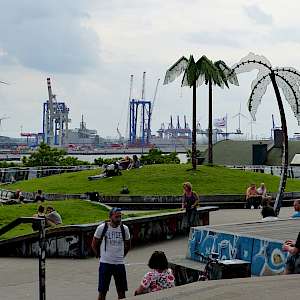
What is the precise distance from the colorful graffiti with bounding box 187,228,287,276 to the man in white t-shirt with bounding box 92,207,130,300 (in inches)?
67.5

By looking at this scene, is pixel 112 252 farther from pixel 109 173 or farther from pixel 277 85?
pixel 109 173

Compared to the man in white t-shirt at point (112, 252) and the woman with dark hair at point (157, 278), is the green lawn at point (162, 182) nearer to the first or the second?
the man in white t-shirt at point (112, 252)

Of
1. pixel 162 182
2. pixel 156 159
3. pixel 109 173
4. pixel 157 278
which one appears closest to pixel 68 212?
pixel 157 278

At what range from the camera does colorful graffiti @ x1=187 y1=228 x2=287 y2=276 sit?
9.93 metres

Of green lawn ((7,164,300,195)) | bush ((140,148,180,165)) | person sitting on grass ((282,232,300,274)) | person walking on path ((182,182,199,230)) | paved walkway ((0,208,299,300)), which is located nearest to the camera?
person sitting on grass ((282,232,300,274))

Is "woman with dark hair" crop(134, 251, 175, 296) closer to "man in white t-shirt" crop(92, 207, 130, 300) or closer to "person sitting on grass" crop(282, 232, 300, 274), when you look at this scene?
"man in white t-shirt" crop(92, 207, 130, 300)

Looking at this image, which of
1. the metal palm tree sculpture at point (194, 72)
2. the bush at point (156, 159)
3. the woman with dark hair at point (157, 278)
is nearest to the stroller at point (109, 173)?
the metal palm tree sculpture at point (194, 72)

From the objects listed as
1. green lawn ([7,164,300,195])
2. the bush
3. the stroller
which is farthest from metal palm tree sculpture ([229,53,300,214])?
the bush

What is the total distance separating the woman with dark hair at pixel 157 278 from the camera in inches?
305

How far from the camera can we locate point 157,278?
779 centimetres

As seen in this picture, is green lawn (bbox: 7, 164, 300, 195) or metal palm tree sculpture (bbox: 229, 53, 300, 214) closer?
metal palm tree sculpture (bbox: 229, 53, 300, 214)

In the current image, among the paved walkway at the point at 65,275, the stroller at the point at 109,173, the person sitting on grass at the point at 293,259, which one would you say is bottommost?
the paved walkway at the point at 65,275

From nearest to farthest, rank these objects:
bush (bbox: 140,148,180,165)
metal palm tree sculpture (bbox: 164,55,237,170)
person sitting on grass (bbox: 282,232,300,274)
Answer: person sitting on grass (bbox: 282,232,300,274) < metal palm tree sculpture (bbox: 164,55,237,170) < bush (bbox: 140,148,180,165)

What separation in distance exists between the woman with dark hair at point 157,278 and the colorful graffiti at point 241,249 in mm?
2571
